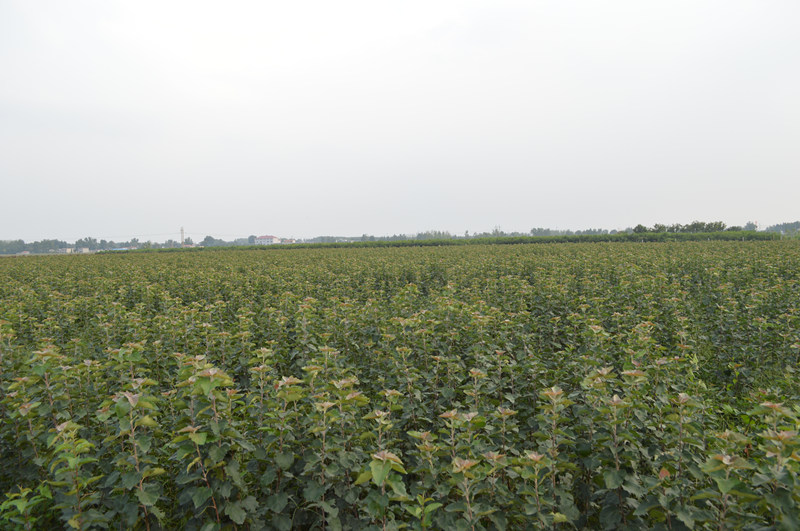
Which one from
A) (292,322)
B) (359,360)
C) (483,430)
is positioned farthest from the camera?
(292,322)

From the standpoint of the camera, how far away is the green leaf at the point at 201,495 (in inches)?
107

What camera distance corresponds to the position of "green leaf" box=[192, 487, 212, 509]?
273cm

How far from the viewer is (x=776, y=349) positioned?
7445mm

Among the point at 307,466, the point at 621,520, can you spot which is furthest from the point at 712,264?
the point at 307,466

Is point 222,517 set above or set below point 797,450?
below

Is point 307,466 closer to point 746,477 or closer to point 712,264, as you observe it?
point 746,477

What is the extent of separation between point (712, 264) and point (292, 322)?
1594 cm

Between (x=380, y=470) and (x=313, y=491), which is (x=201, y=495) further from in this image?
(x=380, y=470)

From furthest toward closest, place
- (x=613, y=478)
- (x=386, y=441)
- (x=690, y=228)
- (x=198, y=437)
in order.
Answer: (x=690, y=228), (x=386, y=441), (x=613, y=478), (x=198, y=437)

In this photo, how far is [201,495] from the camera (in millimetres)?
2777

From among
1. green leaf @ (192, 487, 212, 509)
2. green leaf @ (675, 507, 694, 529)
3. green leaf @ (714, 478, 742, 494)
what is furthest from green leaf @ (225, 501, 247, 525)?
green leaf @ (714, 478, 742, 494)

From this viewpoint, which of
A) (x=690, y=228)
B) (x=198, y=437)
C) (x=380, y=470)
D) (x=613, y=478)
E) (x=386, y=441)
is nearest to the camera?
(x=380, y=470)

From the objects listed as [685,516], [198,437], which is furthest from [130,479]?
[685,516]

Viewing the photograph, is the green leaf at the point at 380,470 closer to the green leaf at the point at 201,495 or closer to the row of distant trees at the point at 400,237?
the green leaf at the point at 201,495
